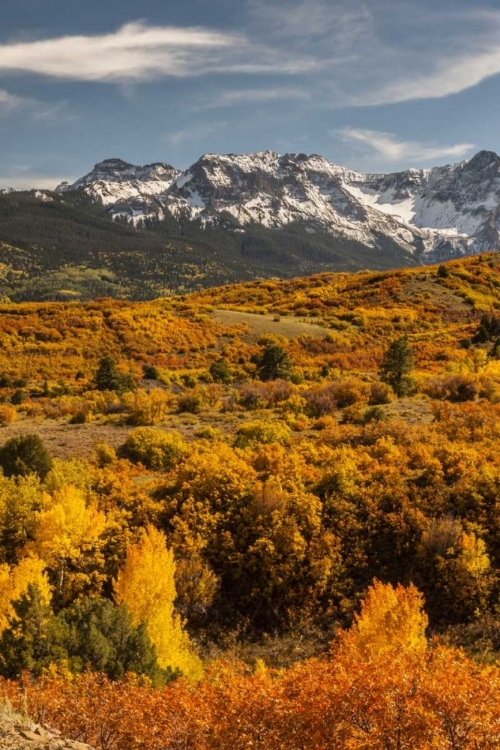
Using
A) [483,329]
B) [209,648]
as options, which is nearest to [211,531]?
[209,648]

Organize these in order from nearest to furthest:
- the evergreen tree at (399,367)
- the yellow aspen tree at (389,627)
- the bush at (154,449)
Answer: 1. the yellow aspen tree at (389,627)
2. the bush at (154,449)
3. the evergreen tree at (399,367)

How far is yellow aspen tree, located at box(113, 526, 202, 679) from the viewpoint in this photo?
46.9ft

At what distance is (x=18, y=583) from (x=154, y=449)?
1046cm

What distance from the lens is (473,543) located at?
16812mm

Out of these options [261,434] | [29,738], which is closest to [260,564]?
[261,434]

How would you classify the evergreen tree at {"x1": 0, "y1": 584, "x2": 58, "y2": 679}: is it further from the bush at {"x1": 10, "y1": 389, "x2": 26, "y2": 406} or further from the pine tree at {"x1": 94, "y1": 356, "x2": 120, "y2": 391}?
the pine tree at {"x1": 94, "y1": 356, "x2": 120, "y2": 391}

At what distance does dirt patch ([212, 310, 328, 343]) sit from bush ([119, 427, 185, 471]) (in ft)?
110

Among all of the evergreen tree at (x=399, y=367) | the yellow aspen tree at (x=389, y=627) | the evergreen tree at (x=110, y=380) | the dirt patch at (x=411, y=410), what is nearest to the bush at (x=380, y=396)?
the dirt patch at (x=411, y=410)

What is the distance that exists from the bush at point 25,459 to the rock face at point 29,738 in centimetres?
1448

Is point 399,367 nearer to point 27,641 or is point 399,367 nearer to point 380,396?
point 380,396

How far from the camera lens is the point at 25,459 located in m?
23.1

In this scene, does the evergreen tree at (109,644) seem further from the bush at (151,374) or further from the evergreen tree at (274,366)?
the evergreen tree at (274,366)

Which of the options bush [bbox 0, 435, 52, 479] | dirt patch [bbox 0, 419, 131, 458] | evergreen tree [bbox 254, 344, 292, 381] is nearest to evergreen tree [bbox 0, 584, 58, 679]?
bush [bbox 0, 435, 52, 479]

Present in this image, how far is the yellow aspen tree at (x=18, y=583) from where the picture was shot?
570 inches
